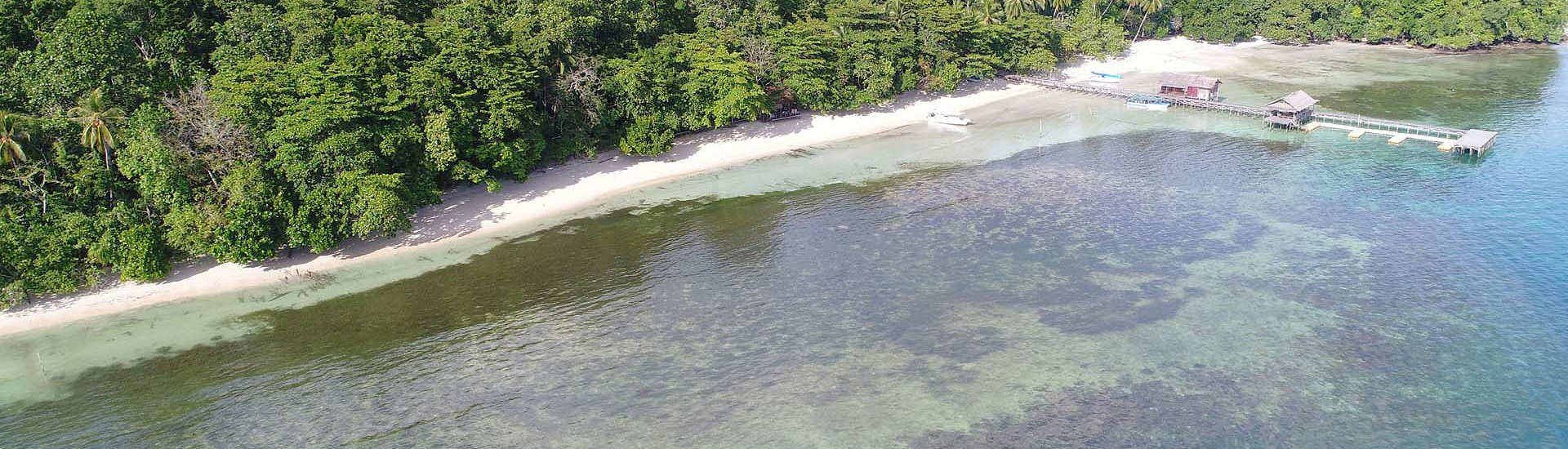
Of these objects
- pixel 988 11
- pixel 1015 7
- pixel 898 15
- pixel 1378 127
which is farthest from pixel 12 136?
pixel 1378 127

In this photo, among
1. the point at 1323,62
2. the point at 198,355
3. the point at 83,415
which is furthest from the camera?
the point at 1323,62

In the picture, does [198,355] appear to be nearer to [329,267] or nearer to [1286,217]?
[329,267]

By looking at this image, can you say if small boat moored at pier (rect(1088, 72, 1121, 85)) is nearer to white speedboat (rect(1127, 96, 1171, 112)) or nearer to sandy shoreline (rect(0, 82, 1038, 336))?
white speedboat (rect(1127, 96, 1171, 112))

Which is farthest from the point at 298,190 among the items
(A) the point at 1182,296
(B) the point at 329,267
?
(A) the point at 1182,296

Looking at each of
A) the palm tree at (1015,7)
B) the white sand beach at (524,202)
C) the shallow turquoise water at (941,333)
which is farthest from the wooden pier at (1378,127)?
the white sand beach at (524,202)

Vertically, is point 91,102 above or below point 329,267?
above

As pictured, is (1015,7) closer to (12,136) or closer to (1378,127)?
(1378,127)

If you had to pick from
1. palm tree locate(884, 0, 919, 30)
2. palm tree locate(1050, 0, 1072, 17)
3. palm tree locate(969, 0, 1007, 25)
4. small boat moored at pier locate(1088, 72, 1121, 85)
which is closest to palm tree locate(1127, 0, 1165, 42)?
palm tree locate(1050, 0, 1072, 17)
